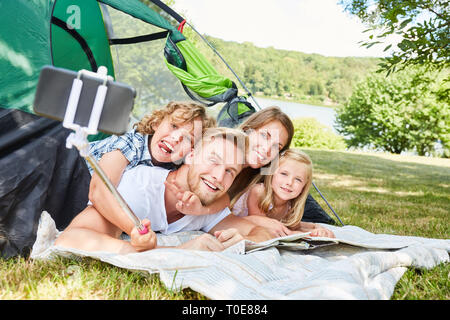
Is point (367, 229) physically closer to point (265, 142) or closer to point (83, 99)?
point (265, 142)

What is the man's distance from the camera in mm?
1548

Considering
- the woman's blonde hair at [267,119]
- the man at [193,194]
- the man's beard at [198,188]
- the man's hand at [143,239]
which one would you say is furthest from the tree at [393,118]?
the man's hand at [143,239]

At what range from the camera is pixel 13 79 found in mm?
1770

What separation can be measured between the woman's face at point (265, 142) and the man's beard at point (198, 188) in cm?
38

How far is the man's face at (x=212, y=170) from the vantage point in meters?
1.69

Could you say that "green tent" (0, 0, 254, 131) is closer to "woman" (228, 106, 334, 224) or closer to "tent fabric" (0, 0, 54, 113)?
"tent fabric" (0, 0, 54, 113)

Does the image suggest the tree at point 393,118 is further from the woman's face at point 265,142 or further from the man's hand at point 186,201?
the man's hand at point 186,201

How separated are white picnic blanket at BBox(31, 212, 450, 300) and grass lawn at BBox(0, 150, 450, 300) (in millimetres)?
38

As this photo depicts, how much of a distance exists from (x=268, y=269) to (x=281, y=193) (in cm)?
76

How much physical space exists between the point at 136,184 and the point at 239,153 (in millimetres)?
474

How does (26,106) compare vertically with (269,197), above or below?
above

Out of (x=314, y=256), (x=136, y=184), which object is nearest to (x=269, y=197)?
(x=314, y=256)

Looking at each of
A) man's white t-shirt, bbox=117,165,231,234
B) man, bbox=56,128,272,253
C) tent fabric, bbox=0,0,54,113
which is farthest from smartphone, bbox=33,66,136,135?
tent fabric, bbox=0,0,54,113
